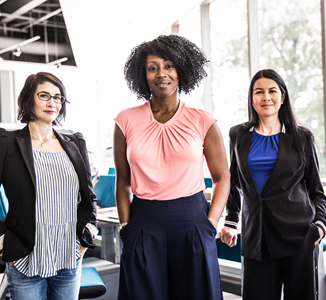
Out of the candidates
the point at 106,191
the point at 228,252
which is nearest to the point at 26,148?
the point at 228,252

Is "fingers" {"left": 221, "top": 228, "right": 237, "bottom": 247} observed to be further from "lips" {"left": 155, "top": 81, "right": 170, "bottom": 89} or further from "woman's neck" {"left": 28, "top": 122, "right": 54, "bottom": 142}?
"woman's neck" {"left": 28, "top": 122, "right": 54, "bottom": 142}

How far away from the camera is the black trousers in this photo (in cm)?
178

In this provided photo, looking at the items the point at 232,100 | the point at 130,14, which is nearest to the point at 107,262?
the point at 232,100

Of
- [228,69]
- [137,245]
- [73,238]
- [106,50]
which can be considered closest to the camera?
[137,245]

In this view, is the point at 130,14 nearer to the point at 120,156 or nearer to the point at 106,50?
the point at 106,50

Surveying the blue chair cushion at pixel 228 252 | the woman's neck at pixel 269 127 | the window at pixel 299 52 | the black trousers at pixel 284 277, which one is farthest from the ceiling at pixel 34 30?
the black trousers at pixel 284 277

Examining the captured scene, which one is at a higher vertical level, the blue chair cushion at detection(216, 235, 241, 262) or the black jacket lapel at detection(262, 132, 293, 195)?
the black jacket lapel at detection(262, 132, 293, 195)

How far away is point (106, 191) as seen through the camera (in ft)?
13.6

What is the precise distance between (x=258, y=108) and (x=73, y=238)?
1.12 m

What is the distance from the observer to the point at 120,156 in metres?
1.61

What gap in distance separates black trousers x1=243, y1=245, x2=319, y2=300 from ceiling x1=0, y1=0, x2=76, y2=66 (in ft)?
24.2

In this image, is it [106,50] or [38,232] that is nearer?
[38,232]

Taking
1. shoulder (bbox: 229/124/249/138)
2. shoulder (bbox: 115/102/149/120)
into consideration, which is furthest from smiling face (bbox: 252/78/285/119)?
shoulder (bbox: 115/102/149/120)

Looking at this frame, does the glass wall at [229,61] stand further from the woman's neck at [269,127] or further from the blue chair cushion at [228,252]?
the woman's neck at [269,127]
